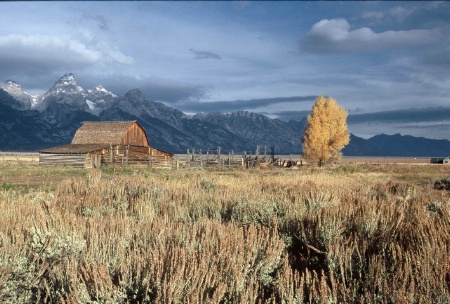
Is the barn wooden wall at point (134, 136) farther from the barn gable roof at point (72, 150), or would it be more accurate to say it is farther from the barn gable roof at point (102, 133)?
the barn gable roof at point (72, 150)

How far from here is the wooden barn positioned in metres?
48.6

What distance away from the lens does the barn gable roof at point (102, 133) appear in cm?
5841

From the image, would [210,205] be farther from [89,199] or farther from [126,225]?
[126,225]

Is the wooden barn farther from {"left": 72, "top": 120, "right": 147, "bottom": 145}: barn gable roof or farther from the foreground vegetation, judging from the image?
the foreground vegetation

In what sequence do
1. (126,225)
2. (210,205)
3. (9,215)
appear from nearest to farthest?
(126,225) < (9,215) < (210,205)

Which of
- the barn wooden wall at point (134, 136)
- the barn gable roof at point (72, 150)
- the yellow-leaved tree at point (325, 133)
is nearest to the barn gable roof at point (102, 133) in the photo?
the barn wooden wall at point (134, 136)

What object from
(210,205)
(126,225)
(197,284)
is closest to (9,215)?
(126,225)

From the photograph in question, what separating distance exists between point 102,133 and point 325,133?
3161cm

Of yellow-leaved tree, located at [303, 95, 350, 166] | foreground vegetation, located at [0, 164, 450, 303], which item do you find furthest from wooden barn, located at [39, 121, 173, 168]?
foreground vegetation, located at [0, 164, 450, 303]

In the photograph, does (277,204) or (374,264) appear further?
(277,204)

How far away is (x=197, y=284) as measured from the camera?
11.6 feet

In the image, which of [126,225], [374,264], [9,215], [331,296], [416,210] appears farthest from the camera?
[416,210]

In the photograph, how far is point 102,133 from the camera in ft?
196

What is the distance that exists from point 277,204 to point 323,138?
4478 centimetres
